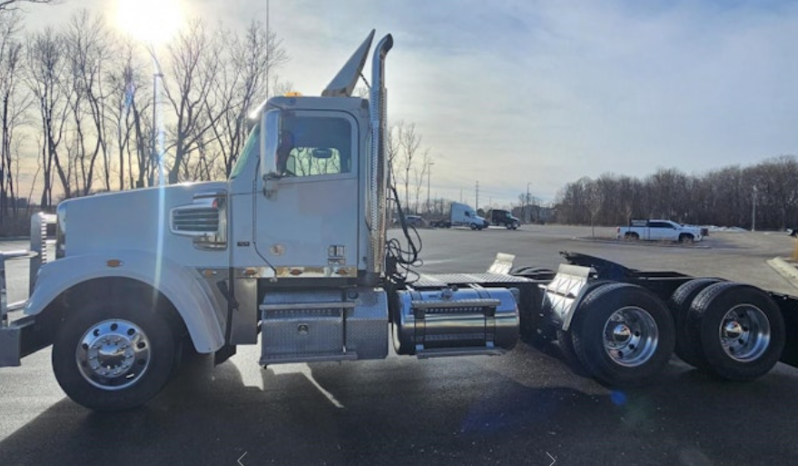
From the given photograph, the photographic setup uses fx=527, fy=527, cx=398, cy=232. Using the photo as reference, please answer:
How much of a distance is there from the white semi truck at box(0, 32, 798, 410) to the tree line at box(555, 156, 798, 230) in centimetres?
8829

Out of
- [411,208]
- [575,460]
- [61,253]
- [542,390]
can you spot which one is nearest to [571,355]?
[542,390]

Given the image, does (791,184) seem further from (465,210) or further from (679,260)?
(679,260)

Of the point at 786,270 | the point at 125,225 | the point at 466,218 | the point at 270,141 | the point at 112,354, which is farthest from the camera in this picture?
the point at 466,218

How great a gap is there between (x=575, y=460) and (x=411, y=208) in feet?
256

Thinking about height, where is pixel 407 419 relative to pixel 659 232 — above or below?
below

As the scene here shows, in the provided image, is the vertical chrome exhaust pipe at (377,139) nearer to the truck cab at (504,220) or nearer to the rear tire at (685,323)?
the rear tire at (685,323)

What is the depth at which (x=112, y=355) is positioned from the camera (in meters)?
4.56

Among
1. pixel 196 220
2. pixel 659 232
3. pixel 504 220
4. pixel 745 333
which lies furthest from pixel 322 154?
pixel 504 220

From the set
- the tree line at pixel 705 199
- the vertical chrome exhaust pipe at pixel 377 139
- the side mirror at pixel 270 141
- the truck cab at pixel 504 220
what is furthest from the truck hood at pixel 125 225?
the tree line at pixel 705 199

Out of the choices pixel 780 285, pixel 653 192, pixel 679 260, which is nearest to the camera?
pixel 780 285

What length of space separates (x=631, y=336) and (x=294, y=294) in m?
3.53

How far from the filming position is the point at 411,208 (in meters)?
81.6

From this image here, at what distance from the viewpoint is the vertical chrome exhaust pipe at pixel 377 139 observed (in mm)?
5000

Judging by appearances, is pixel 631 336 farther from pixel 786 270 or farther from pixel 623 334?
pixel 786 270
